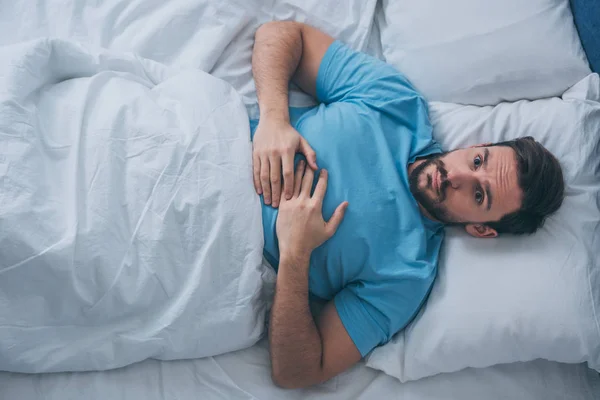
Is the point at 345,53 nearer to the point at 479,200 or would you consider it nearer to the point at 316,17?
the point at 316,17

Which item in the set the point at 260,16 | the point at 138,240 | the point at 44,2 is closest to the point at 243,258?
the point at 138,240

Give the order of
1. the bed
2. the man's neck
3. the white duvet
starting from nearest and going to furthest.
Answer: the white duvet, the bed, the man's neck

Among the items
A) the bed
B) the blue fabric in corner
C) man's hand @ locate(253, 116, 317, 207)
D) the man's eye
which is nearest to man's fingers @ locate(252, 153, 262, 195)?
man's hand @ locate(253, 116, 317, 207)

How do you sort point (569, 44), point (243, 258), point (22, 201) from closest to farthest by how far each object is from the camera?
point (22, 201) < point (243, 258) < point (569, 44)

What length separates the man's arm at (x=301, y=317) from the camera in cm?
98

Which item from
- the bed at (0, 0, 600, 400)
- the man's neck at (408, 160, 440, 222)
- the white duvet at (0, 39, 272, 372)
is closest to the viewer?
the white duvet at (0, 39, 272, 372)

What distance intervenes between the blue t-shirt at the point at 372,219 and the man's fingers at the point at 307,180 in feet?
0.11

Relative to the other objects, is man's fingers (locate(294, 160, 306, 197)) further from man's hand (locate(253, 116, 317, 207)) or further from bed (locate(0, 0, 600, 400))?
bed (locate(0, 0, 600, 400))

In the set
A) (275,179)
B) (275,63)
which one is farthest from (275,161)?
(275,63)

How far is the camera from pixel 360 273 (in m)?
1.04

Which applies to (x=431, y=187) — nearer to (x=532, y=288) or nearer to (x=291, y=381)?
(x=532, y=288)

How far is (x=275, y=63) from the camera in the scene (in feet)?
3.82

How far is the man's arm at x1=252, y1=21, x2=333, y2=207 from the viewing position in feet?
3.34

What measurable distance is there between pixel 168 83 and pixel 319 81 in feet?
1.20
